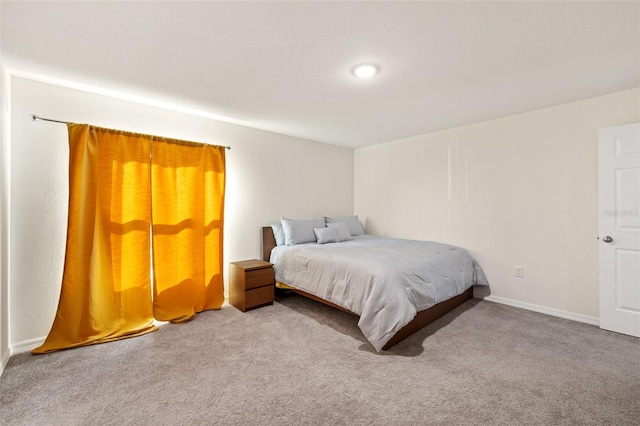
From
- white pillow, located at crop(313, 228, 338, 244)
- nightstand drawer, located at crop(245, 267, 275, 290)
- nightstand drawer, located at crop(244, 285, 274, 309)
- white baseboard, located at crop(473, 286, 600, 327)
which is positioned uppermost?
white pillow, located at crop(313, 228, 338, 244)

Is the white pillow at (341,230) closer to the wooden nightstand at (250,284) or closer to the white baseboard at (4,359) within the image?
the wooden nightstand at (250,284)

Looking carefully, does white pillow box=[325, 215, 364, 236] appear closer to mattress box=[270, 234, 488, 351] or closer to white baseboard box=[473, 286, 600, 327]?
mattress box=[270, 234, 488, 351]

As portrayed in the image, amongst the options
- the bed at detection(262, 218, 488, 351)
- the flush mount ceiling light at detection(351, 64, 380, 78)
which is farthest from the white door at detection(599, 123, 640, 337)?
the flush mount ceiling light at detection(351, 64, 380, 78)

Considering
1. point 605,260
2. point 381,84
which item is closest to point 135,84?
point 381,84

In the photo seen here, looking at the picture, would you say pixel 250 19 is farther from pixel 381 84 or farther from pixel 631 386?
pixel 631 386

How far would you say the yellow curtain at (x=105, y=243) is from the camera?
8.26 feet

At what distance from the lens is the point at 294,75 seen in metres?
2.38

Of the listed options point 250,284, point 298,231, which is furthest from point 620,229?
point 250,284

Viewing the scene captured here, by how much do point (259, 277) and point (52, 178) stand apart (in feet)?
7.15

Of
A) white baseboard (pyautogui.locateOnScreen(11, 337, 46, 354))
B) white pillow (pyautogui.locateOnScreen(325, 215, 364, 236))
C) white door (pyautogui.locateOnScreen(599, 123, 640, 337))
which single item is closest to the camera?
white baseboard (pyautogui.locateOnScreen(11, 337, 46, 354))

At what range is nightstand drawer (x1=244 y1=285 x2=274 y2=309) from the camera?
3371mm

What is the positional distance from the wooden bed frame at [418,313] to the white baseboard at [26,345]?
2282 millimetres

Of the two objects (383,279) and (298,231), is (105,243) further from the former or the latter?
(383,279)

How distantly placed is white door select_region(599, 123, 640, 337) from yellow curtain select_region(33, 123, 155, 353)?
4496 millimetres
